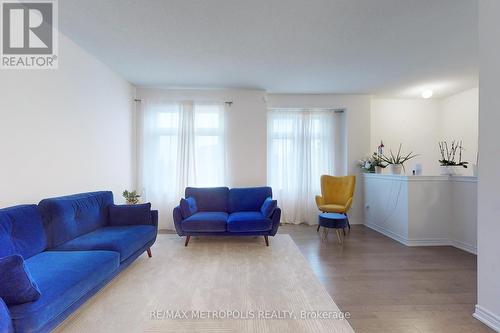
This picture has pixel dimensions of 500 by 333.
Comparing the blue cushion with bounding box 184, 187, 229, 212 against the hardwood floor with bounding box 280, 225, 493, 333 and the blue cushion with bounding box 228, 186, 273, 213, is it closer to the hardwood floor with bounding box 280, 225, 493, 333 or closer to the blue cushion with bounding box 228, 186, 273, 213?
the blue cushion with bounding box 228, 186, 273, 213

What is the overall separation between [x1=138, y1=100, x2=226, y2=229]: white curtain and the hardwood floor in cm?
219

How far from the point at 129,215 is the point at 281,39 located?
292cm

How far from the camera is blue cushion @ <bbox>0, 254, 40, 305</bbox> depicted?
1.33m

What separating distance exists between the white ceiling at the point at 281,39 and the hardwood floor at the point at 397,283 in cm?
271

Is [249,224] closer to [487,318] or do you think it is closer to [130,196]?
[130,196]

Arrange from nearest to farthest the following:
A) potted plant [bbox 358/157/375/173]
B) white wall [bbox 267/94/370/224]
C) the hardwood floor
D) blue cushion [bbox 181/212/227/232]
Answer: the hardwood floor < blue cushion [bbox 181/212/227/232] < potted plant [bbox 358/157/375/173] < white wall [bbox 267/94/370/224]

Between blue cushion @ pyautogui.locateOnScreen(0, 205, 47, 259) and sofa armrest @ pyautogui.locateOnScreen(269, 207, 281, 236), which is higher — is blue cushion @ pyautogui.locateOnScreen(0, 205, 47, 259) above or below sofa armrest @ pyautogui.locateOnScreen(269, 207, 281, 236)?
above

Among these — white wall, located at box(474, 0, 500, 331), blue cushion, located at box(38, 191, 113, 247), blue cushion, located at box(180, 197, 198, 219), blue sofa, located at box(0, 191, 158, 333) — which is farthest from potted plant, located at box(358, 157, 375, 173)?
blue cushion, located at box(38, 191, 113, 247)

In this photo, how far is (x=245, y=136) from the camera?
4.57m

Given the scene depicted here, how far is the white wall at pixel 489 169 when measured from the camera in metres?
1.72

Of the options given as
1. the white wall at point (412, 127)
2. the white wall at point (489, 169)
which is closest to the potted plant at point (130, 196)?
the white wall at point (489, 169)

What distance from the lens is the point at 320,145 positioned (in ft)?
16.3

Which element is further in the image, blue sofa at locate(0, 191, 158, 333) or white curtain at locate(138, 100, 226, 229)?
white curtain at locate(138, 100, 226, 229)

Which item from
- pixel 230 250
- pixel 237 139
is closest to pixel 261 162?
pixel 237 139
